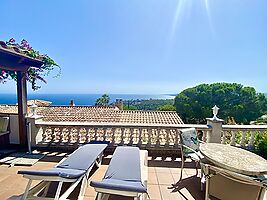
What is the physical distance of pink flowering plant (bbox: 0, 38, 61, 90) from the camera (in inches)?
186

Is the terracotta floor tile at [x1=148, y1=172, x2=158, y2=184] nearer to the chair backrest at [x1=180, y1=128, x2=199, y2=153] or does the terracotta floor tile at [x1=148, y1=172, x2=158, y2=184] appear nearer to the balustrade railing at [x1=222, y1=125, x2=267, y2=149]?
the chair backrest at [x1=180, y1=128, x2=199, y2=153]

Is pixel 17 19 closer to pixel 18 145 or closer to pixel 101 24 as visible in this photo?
pixel 101 24

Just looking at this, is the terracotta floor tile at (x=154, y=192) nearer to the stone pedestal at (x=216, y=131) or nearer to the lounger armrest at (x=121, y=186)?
the lounger armrest at (x=121, y=186)

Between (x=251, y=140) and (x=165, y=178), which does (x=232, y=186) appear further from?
(x=251, y=140)

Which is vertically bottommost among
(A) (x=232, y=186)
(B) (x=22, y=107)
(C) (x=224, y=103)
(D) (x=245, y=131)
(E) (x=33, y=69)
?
(C) (x=224, y=103)

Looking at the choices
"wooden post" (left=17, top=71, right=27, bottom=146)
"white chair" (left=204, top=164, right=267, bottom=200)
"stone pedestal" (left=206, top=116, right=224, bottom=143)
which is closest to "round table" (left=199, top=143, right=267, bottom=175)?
→ "white chair" (left=204, top=164, right=267, bottom=200)

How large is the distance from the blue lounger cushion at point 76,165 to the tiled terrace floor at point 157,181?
44cm

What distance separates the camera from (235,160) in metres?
2.61

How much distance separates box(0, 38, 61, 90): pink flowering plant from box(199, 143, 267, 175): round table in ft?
14.9

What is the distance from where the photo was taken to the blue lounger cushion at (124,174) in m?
2.14

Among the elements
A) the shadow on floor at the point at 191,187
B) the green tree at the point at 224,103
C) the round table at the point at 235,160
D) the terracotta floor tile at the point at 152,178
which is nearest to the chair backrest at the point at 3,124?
the terracotta floor tile at the point at 152,178

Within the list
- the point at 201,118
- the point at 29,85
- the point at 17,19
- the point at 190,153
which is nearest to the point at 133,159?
the point at 190,153

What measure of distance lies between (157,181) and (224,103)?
2600 cm

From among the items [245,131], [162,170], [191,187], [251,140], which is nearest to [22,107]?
[162,170]
